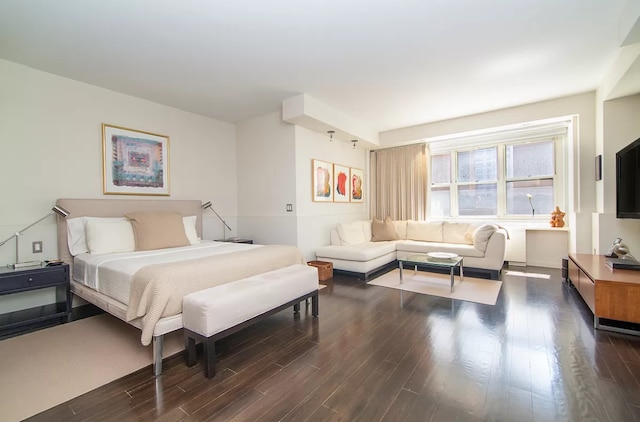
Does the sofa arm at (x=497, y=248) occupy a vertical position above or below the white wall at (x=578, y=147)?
below

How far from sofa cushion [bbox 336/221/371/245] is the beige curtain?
128 cm

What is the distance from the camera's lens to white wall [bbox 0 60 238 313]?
111 inches

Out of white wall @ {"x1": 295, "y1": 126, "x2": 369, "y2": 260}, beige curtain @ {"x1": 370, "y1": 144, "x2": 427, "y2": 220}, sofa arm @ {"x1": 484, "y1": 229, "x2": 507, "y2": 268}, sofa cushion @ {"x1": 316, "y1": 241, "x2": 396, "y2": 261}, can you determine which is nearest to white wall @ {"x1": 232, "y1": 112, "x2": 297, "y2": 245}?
white wall @ {"x1": 295, "y1": 126, "x2": 369, "y2": 260}

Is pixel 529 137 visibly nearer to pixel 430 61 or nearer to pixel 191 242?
pixel 430 61

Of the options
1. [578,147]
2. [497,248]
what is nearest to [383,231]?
[497,248]

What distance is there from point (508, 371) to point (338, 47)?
305 cm

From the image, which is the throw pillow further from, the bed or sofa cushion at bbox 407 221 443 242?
the bed

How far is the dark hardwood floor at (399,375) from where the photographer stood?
150 cm

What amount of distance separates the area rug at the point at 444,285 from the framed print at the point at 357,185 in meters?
1.94

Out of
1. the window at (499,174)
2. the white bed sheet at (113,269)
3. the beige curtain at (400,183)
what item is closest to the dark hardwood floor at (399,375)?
the white bed sheet at (113,269)

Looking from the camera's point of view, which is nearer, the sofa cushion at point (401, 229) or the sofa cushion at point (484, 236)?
the sofa cushion at point (484, 236)

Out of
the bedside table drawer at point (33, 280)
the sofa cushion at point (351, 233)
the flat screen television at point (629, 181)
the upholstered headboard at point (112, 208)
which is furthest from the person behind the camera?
the sofa cushion at point (351, 233)

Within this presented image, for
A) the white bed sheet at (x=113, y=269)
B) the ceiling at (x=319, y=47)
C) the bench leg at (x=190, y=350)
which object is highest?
the ceiling at (x=319, y=47)

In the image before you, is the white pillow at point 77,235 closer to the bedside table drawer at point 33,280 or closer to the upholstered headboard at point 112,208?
the upholstered headboard at point 112,208
